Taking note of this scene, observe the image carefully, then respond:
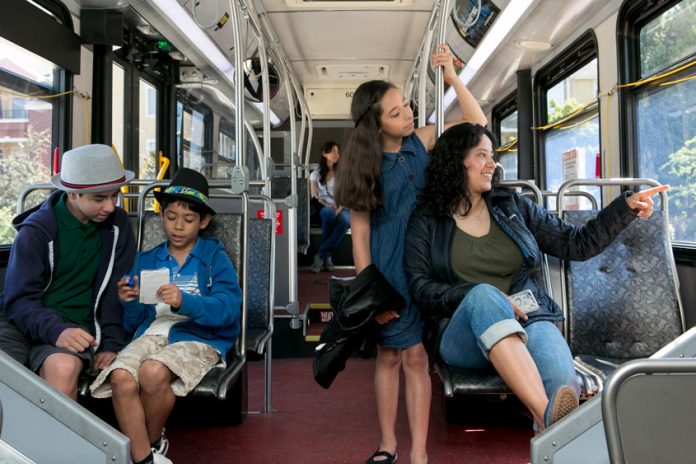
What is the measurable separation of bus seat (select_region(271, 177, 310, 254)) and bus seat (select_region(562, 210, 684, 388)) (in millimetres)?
4674

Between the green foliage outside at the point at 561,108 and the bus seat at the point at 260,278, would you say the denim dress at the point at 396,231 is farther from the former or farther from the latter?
the green foliage outside at the point at 561,108

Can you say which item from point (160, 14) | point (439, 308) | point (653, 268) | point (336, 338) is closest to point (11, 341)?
point (336, 338)

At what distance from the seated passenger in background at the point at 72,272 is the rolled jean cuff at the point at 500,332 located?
138 cm

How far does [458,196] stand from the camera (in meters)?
2.59

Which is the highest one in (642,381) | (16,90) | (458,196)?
(16,90)

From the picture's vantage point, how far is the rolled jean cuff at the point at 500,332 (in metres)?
2.18

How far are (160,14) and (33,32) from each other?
111 centimetres

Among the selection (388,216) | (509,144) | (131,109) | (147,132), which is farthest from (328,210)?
(388,216)

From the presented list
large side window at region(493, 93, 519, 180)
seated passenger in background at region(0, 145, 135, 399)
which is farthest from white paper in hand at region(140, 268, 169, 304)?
large side window at region(493, 93, 519, 180)

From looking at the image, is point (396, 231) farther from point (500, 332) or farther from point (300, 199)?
point (300, 199)

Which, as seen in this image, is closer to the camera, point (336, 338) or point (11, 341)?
point (11, 341)

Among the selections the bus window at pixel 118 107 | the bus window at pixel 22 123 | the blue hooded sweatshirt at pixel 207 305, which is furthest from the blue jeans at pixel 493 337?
the bus window at pixel 118 107

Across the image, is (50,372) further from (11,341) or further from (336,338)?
(336,338)

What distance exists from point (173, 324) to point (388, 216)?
934 mm
